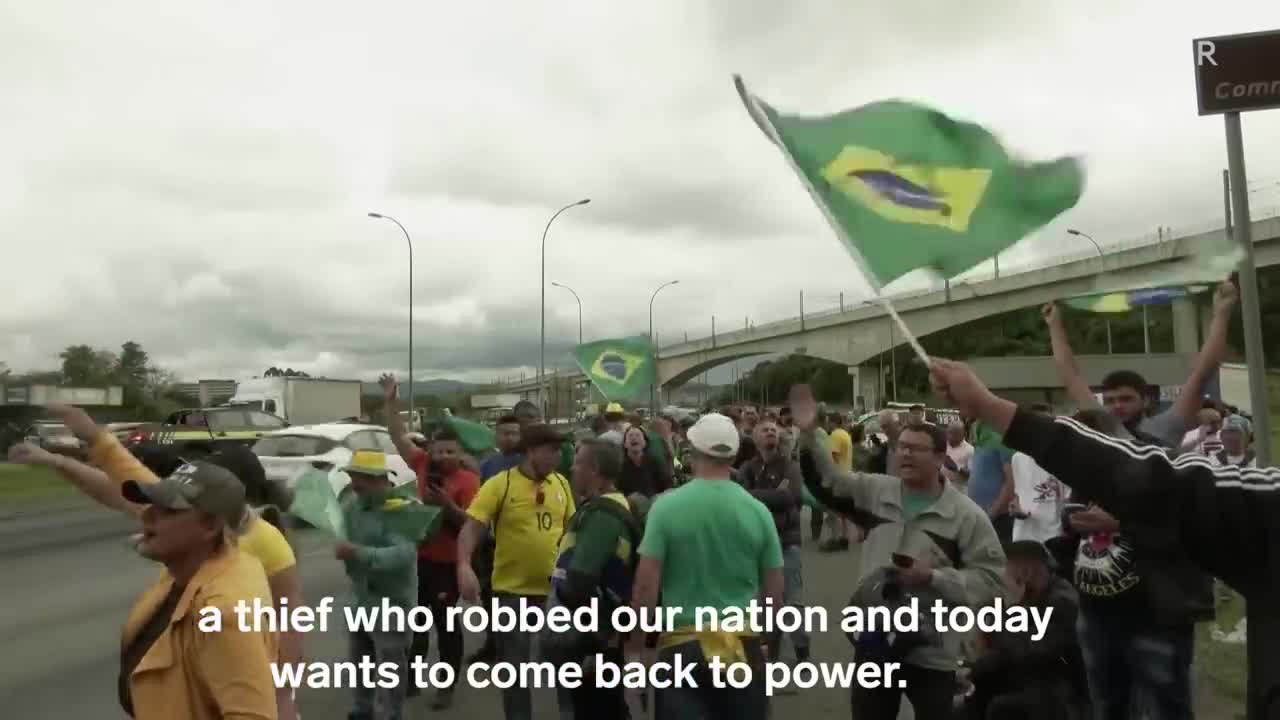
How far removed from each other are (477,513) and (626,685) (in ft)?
4.14

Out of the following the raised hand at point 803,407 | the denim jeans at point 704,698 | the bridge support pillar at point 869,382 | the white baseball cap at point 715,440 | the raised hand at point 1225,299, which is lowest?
the denim jeans at point 704,698

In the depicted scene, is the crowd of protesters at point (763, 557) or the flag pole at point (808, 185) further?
the flag pole at point (808, 185)

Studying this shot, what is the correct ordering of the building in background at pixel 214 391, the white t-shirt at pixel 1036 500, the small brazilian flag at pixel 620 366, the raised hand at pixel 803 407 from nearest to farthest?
1. the raised hand at pixel 803 407
2. the white t-shirt at pixel 1036 500
3. the small brazilian flag at pixel 620 366
4. the building in background at pixel 214 391

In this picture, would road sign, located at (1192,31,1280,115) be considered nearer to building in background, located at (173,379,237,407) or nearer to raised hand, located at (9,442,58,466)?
raised hand, located at (9,442,58,466)

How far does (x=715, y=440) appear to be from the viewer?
3980mm

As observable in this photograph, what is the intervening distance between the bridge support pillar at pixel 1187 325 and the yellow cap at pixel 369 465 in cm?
393

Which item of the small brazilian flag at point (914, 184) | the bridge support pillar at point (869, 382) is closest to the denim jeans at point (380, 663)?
the small brazilian flag at point (914, 184)

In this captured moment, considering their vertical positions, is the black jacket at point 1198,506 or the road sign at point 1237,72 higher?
the road sign at point 1237,72

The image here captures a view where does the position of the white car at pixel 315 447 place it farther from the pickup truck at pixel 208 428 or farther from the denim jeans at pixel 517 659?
the denim jeans at pixel 517 659

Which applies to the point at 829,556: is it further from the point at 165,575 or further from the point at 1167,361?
the point at 165,575

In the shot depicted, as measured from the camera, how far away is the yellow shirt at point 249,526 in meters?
3.58

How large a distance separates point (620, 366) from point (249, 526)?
1120 cm

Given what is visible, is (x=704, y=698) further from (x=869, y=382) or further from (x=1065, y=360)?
(x=869, y=382)

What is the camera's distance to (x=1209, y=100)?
15.6 feet
